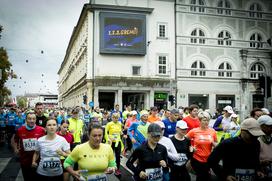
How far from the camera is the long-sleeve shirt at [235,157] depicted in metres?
4.22

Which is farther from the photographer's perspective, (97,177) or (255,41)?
(255,41)

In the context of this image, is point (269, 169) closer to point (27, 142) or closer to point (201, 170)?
point (201, 170)

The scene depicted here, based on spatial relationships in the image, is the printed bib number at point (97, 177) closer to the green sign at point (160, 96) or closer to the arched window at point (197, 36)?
the green sign at point (160, 96)

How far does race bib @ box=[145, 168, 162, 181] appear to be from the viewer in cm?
514

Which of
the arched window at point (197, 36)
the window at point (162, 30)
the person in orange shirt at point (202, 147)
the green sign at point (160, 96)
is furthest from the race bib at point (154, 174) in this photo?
the arched window at point (197, 36)

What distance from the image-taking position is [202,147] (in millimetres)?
7348

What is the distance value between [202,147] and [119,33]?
30.8 m

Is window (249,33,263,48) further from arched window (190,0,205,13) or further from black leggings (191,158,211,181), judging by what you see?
black leggings (191,158,211,181)

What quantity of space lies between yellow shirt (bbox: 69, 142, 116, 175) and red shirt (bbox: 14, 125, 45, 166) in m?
2.50

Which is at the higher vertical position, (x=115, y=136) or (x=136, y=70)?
(x=136, y=70)

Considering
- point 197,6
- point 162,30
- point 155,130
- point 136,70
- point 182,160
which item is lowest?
point 182,160

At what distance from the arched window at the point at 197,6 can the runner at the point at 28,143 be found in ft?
117

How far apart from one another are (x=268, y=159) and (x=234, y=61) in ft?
124

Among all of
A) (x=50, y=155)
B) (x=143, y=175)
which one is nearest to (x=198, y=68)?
(x=50, y=155)
